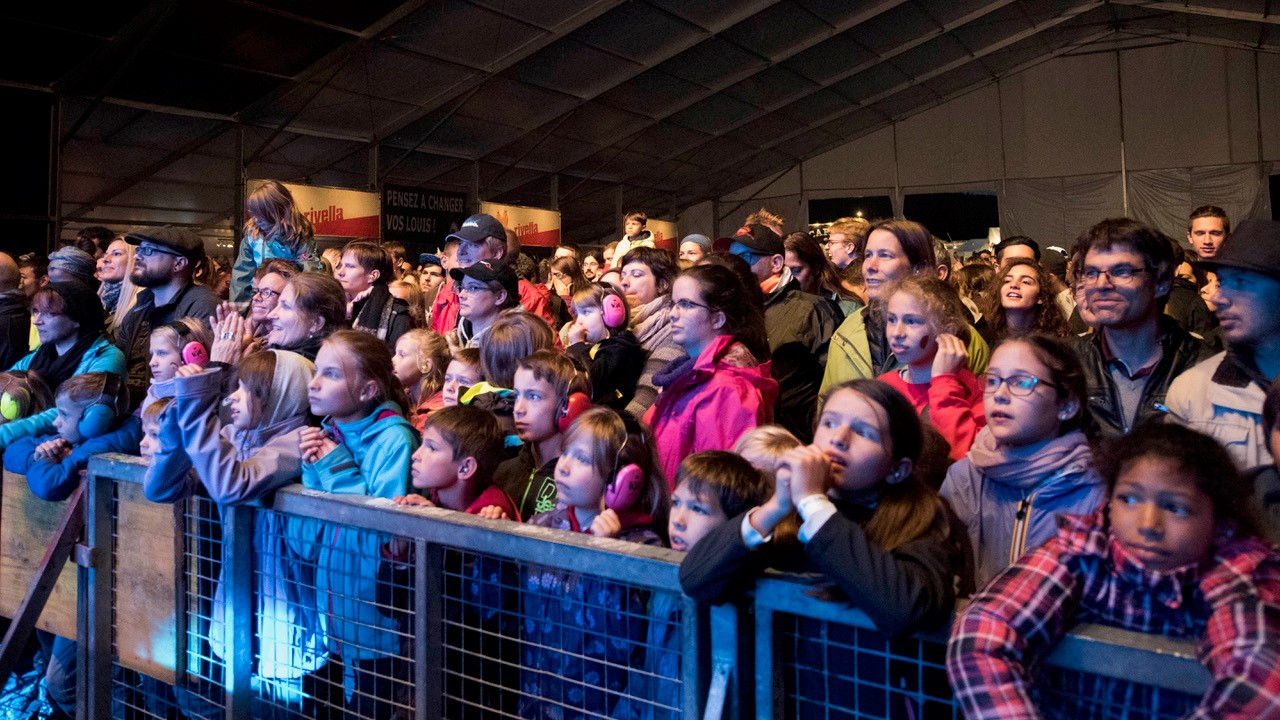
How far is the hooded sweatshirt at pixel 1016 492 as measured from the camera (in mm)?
2088

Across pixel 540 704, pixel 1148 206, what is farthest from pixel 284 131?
pixel 1148 206

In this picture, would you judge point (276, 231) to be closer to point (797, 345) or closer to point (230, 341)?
point (230, 341)

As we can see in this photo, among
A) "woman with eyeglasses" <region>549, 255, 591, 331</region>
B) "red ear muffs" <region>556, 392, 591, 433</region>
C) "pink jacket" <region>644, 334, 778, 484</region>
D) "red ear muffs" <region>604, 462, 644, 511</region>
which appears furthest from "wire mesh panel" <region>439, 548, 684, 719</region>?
"woman with eyeglasses" <region>549, 255, 591, 331</region>

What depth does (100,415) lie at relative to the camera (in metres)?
3.61

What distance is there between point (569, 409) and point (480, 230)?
204cm

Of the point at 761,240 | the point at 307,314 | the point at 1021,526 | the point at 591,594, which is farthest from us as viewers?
the point at 761,240

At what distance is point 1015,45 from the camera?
18.7 meters

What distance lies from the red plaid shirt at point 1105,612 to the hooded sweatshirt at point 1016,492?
1.70 ft

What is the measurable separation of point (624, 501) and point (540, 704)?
570mm

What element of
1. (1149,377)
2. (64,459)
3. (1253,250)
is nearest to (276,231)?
(64,459)

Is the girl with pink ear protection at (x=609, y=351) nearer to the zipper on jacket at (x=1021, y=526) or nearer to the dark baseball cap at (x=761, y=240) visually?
the dark baseball cap at (x=761, y=240)

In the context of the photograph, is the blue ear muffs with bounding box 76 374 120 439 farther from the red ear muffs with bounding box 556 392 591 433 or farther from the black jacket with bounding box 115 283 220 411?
the red ear muffs with bounding box 556 392 591 433

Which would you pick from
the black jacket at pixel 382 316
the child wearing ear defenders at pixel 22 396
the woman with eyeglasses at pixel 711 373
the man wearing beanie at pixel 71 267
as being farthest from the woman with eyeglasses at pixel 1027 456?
the man wearing beanie at pixel 71 267

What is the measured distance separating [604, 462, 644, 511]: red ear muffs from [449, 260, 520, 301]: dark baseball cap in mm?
1853
